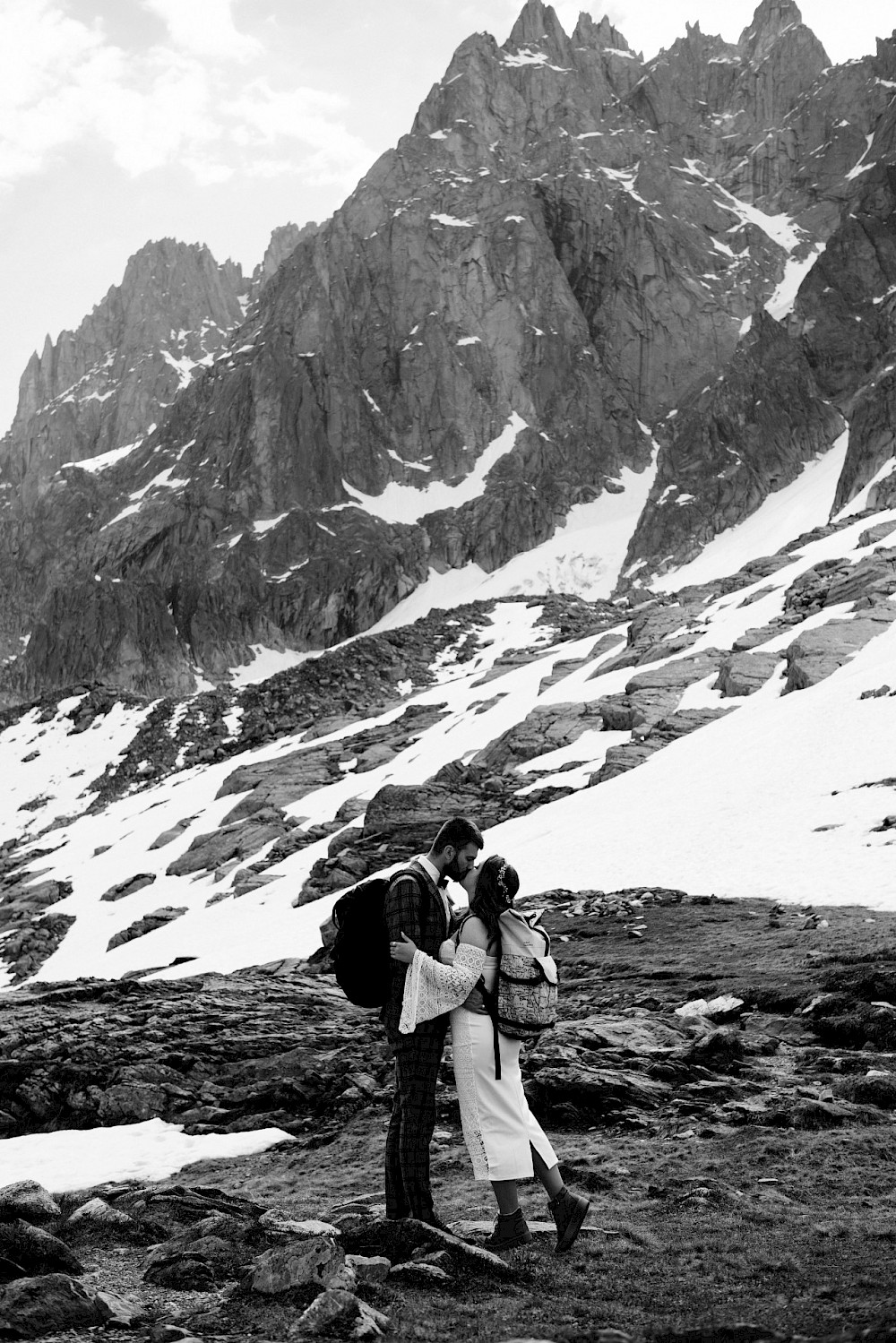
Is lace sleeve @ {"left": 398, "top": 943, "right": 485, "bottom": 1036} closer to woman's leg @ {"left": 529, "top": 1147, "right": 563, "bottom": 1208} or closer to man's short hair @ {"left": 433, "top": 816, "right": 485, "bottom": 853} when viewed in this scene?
man's short hair @ {"left": 433, "top": 816, "right": 485, "bottom": 853}

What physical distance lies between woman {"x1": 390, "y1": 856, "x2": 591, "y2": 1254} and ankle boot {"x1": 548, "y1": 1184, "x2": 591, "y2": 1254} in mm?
98

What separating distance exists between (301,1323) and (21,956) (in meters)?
27.1

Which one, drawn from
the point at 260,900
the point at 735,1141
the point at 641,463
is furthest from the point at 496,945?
the point at 641,463

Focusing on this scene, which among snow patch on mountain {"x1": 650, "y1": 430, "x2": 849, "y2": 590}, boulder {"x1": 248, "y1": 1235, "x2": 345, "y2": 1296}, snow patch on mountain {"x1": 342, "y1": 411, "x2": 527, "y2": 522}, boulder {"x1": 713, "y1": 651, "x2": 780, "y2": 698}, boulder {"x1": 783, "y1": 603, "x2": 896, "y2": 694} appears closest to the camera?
boulder {"x1": 248, "y1": 1235, "x2": 345, "y2": 1296}

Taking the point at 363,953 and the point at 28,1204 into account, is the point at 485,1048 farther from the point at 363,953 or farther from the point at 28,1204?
the point at 28,1204

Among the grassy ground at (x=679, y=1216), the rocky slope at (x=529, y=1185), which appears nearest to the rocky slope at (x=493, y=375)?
the rocky slope at (x=529, y=1185)

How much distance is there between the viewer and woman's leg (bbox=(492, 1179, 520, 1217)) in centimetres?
596

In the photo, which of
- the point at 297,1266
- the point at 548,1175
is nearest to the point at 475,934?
the point at 548,1175

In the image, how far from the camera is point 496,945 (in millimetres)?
6379

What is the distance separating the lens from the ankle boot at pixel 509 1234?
5.87m

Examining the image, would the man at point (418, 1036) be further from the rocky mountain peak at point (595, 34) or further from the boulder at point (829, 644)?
the rocky mountain peak at point (595, 34)

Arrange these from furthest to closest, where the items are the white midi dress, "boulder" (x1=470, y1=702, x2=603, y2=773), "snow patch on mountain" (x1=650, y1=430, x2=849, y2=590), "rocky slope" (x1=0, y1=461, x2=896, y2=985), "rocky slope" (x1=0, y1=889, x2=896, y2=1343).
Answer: "snow patch on mountain" (x1=650, y1=430, x2=849, y2=590) → "boulder" (x1=470, y1=702, x2=603, y2=773) → "rocky slope" (x1=0, y1=461, x2=896, y2=985) → the white midi dress → "rocky slope" (x1=0, y1=889, x2=896, y2=1343)

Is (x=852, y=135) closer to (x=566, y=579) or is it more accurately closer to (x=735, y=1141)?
(x=566, y=579)

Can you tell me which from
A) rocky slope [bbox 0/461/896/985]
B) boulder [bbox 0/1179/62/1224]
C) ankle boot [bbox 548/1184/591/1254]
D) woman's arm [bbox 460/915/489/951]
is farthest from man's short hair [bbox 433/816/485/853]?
rocky slope [bbox 0/461/896/985]
